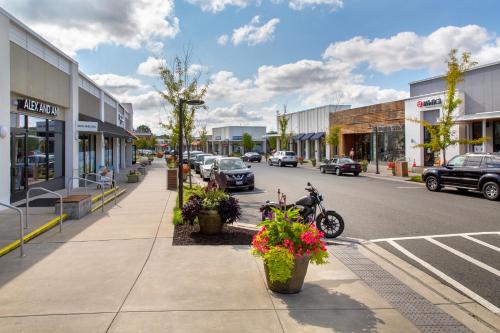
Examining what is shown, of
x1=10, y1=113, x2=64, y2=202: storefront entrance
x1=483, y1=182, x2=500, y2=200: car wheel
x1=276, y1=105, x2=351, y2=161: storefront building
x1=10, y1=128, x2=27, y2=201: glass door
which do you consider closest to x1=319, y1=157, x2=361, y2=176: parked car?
x1=483, y1=182, x2=500, y2=200: car wheel

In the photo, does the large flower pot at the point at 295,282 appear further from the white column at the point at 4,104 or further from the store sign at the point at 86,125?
the store sign at the point at 86,125

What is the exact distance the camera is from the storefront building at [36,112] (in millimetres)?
12547

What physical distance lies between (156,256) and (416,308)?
4221 millimetres

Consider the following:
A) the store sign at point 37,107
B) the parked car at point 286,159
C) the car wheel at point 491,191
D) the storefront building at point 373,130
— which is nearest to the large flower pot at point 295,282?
the store sign at point 37,107

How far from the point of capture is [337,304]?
5.00 metres

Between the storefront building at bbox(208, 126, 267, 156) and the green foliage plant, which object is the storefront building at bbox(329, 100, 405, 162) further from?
the storefront building at bbox(208, 126, 267, 156)

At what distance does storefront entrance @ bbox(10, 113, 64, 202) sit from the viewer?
45.7 ft

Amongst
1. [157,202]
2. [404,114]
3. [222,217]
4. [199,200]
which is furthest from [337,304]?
[404,114]

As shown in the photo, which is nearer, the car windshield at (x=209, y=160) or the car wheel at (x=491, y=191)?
the car wheel at (x=491, y=191)

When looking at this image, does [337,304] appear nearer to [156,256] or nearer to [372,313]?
[372,313]

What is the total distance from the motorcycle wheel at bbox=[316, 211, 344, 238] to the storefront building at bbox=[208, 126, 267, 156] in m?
82.8

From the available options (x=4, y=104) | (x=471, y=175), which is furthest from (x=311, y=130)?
(x=4, y=104)

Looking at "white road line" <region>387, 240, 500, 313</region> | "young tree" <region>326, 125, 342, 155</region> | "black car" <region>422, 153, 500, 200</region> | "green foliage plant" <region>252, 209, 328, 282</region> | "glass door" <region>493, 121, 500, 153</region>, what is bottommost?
"white road line" <region>387, 240, 500, 313</region>

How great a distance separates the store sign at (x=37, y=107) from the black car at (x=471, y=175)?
53.8ft
